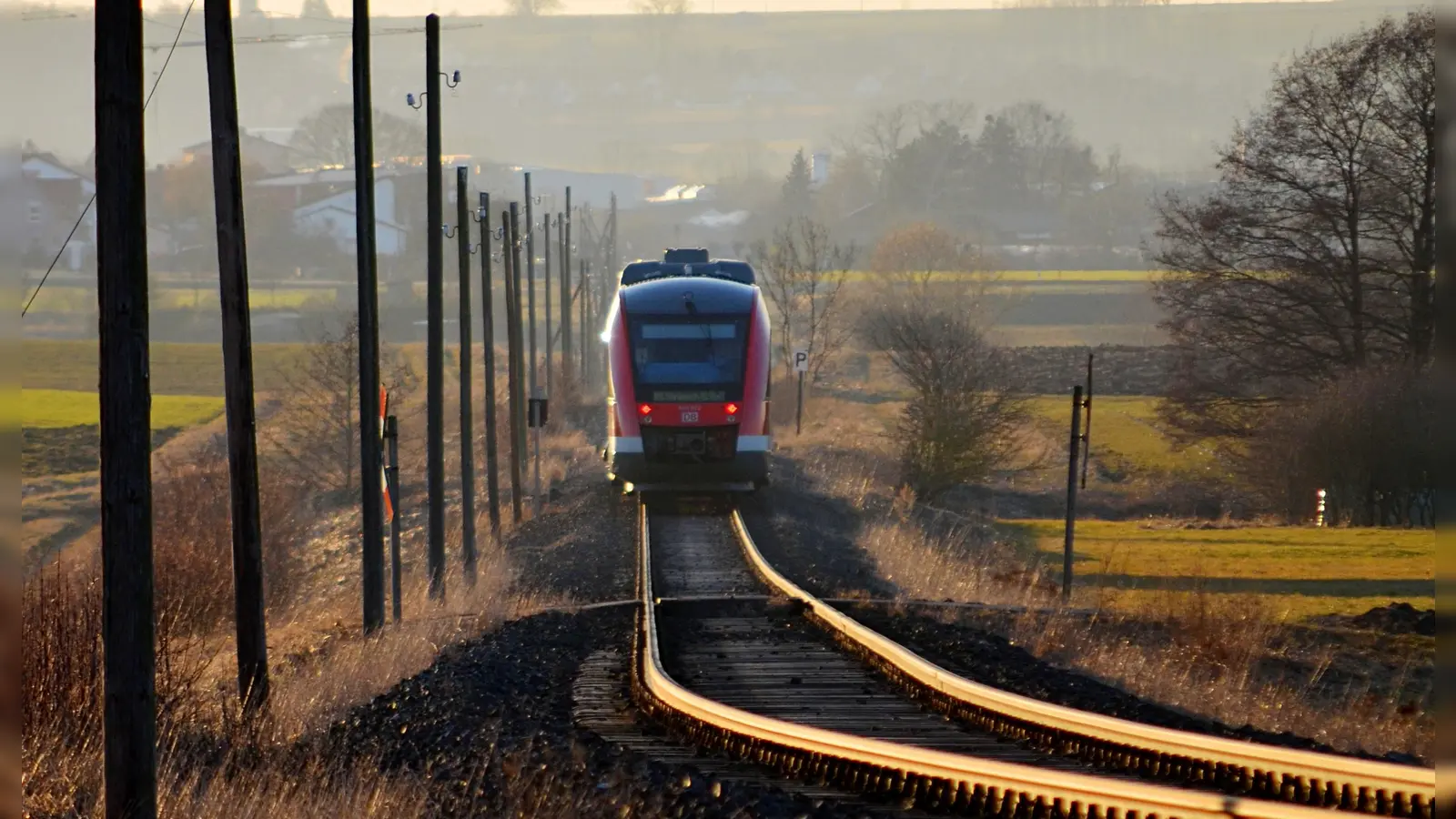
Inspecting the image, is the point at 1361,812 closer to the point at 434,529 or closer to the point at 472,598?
the point at 472,598

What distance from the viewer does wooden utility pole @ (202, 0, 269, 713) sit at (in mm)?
12359

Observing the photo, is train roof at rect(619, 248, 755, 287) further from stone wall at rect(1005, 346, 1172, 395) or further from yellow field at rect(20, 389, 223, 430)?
stone wall at rect(1005, 346, 1172, 395)

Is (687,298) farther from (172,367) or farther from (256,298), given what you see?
(256,298)

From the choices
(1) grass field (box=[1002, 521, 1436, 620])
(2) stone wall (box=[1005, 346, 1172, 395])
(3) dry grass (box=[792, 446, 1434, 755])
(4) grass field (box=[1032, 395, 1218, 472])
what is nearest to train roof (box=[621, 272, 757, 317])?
(3) dry grass (box=[792, 446, 1434, 755])

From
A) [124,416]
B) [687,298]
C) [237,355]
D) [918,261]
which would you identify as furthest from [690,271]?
[918,261]

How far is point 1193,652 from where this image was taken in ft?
47.6

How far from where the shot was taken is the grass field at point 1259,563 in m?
21.8

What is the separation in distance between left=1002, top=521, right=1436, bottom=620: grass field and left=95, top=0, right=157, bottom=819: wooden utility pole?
13144mm

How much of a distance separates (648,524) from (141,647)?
1729 centimetres

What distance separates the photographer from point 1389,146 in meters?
37.1

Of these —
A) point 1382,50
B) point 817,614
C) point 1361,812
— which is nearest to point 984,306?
point 1382,50

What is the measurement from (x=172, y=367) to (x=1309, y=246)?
152ft

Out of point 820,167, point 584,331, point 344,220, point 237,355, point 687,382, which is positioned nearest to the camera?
point 237,355

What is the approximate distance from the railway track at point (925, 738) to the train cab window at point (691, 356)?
9140 millimetres
